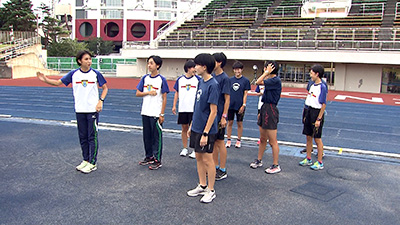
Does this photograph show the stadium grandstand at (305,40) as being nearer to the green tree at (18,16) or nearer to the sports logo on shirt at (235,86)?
the sports logo on shirt at (235,86)

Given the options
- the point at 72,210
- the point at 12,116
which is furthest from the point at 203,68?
the point at 12,116

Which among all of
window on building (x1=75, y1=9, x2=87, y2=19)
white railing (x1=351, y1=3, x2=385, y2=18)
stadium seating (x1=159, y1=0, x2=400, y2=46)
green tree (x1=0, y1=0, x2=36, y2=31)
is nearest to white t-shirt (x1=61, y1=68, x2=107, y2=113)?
stadium seating (x1=159, y1=0, x2=400, y2=46)

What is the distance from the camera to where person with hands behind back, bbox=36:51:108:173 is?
578 centimetres

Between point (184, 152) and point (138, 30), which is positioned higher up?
point (138, 30)

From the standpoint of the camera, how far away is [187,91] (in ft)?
22.0

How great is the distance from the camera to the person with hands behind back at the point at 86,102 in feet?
19.0

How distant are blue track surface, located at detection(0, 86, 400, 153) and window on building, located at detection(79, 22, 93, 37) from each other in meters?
52.6

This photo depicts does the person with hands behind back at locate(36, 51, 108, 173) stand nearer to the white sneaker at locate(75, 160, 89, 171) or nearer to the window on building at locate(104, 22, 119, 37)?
the white sneaker at locate(75, 160, 89, 171)

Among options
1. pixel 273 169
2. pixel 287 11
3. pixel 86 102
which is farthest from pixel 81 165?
pixel 287 11

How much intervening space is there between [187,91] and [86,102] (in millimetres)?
1801

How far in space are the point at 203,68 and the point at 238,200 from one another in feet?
5.61

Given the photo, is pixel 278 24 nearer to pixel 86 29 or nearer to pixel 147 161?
pixel 147 161

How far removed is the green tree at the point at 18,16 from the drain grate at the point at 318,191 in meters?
44.9

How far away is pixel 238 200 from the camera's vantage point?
15.5 ft
